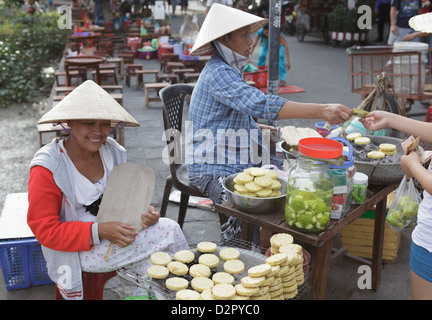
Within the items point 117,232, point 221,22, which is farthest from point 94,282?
point 221,22

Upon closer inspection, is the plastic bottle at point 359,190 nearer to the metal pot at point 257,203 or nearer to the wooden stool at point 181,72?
the metal pot at point 257,203

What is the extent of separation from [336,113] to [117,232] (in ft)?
4.45

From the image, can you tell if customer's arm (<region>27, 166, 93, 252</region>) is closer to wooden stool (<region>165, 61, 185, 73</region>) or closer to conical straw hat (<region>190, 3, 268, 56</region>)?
conical straw hat (<region>190, 3, 268, 56</region>)

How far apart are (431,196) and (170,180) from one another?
78.8 inches

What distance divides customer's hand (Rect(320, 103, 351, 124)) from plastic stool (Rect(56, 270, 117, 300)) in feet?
4.81

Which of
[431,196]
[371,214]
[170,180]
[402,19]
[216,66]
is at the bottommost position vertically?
[371,214]

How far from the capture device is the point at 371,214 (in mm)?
3498

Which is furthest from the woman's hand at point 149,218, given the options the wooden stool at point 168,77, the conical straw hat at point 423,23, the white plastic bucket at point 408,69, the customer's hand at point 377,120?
the wooden stool at point 168,77

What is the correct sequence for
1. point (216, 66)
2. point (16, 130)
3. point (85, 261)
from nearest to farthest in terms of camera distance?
1. point (85, 261)
2. point (216, 66)
3. point (16, 130)

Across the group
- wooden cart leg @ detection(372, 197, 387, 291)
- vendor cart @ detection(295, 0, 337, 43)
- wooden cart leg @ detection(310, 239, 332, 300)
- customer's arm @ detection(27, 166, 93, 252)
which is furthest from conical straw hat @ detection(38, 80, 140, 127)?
vendor cart @ detection(295, 0, 337, 43)

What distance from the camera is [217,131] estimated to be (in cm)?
305

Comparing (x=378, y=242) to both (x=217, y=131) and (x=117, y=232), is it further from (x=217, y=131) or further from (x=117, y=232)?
(x=117, y=232)
